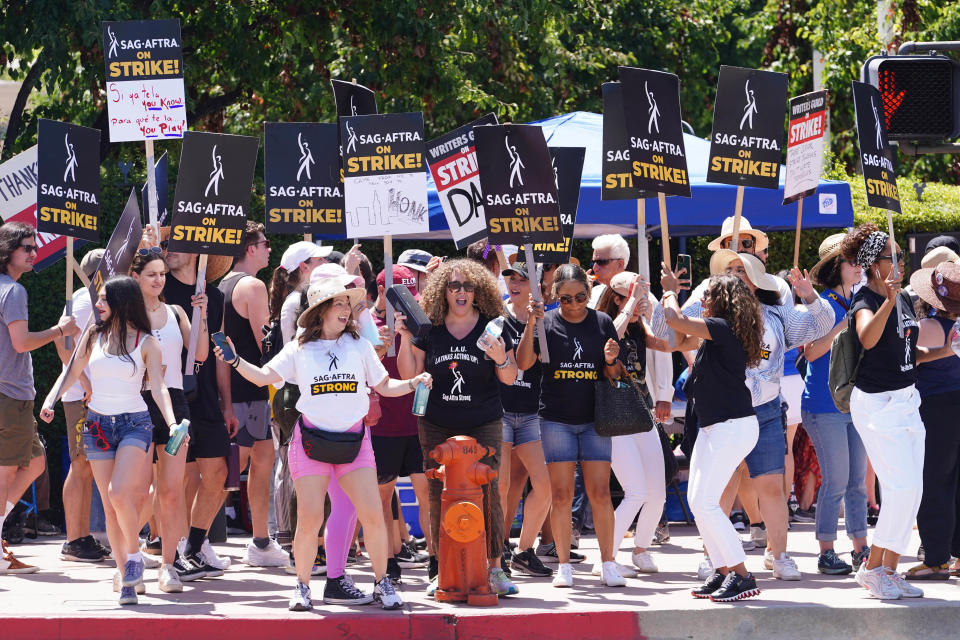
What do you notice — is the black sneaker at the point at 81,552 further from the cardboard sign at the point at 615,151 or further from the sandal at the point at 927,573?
the sandal at the point at 927,573

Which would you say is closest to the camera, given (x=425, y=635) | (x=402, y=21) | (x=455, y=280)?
(x=425, y=635)

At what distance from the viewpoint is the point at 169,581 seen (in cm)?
771

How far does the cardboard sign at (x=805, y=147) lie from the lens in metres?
9.15

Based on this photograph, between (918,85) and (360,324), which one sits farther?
(918,85)

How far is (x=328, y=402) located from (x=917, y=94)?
452 centimetres

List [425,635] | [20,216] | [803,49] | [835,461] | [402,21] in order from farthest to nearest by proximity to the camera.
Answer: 1. [803,49]
2. [402,21]
3. [20,216]
4. [835,461]
5. [425,635]

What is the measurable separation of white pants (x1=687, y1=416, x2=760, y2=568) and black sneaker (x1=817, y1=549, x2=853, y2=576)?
3.97 feet

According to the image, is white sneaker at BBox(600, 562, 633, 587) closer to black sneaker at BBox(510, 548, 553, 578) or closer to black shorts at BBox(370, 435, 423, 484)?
black sneaker at BBox(510, 548, 553, 578)

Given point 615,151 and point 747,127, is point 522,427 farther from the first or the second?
point 747,127

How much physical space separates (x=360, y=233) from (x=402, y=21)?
6824 mm

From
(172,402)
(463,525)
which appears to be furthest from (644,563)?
(172,402)

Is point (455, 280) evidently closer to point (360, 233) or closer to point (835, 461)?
point (360, 233)

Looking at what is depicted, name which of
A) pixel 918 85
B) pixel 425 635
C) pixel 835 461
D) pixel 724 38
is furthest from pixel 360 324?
pixel 724 38

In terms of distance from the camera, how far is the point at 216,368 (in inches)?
340
